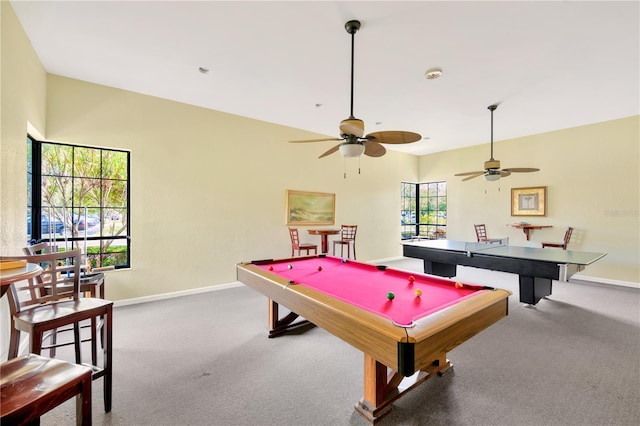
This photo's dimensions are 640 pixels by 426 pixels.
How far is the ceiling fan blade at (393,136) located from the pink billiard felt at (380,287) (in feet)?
4.14

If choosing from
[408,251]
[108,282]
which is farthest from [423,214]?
[108,282]

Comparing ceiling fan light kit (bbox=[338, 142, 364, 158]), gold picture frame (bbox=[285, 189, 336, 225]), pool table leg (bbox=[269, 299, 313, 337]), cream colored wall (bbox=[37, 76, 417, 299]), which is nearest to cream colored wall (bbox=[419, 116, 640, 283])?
gold picture frame (bbox=[285, 189, 336, 225])

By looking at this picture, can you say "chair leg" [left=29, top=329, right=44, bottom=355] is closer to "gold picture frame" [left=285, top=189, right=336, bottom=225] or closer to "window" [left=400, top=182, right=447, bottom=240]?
"gold picture frame" [left=285, top=189, right=336, bottom=225]

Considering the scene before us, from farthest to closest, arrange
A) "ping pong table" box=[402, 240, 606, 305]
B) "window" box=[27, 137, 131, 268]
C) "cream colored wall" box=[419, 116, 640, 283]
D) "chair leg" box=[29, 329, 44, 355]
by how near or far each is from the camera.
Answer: "cream colored wall" box=[419, 116, 640, 283], "window" box=[27, 137, 131, 268], "ping pong table" box=[402, 240, 606, 305], "chair leg" box=[29, 329, 44, 355]

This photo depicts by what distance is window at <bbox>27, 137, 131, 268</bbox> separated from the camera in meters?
3.51

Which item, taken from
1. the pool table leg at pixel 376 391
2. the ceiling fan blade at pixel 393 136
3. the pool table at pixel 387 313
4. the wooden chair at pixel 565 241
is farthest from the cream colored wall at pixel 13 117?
the wooden chair at pixel 565 241

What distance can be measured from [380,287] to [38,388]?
1947 mm

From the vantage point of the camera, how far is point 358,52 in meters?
2.99

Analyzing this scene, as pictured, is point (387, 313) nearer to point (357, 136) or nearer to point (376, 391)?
point (376, 391)

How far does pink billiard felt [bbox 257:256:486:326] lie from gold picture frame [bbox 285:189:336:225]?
2.45m

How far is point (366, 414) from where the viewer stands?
1.78m

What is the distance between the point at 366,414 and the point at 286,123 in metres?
4.78

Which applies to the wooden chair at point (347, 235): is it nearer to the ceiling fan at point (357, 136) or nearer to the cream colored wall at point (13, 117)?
the ceiling fan at point (357, 136)

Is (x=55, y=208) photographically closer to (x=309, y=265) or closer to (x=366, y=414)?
(x=309, y=265)
